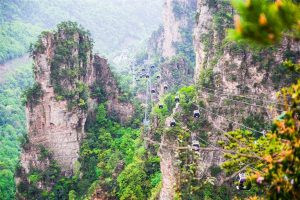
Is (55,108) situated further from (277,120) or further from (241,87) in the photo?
(277,120)

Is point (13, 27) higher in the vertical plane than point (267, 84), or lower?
higher

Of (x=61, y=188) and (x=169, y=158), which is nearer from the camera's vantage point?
(x=169, y=158)

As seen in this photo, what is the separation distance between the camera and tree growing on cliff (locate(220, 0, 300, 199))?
5.86 metres

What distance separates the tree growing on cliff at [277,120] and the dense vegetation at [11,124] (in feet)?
95.1

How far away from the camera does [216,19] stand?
29.2 m

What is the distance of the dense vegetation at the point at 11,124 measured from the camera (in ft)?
128

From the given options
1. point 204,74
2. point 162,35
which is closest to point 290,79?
point 204,74

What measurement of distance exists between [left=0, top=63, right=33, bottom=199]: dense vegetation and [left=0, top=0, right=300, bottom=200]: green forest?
0.66 ft

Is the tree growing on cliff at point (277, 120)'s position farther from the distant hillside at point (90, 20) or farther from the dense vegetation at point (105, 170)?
the distant hillside at point (90, 20)

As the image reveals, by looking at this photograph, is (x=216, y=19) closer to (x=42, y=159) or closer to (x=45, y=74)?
(x=45, y=74)

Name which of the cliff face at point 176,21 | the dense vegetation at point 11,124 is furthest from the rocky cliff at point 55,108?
the cliff face at point 176,21

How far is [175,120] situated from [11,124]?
4339 cm

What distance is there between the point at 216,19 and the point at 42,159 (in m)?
16.4

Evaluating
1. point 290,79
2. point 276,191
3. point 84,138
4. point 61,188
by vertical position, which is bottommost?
point 61,188
